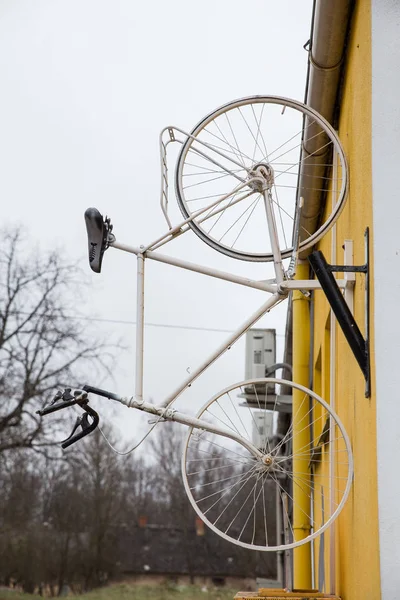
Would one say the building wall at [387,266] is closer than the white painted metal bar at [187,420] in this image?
Yes

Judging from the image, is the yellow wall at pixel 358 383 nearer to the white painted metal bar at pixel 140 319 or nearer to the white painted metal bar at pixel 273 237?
the white painted metal bar at pixel 273 237

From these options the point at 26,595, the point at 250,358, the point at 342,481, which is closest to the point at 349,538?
the point at 342,481

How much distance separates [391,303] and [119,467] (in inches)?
1852

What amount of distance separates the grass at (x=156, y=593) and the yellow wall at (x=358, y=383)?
127 feet

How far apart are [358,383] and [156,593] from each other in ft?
150

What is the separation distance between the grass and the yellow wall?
3861cm

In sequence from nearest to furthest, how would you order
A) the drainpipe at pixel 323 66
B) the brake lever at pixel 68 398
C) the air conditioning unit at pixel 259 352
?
the brake lever at pixel 68 398 < the drainpipe at pixel 323 66 < the air conditioning unit at pixel 259 352

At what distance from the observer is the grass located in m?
44.6

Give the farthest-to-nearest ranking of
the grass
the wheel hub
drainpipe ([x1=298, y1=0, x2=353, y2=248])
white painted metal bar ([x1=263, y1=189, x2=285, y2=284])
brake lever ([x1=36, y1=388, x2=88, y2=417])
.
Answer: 1. the grass
2. drainpipe ([x1=298, y1=0, x2=353, y2=248])
3. the wheel hub
4. white painted metal bar ([x1=263, y1=189, x2=285, y2=284])
5. brake lever ([x1=36, y1=388, x2=88, y2=417])

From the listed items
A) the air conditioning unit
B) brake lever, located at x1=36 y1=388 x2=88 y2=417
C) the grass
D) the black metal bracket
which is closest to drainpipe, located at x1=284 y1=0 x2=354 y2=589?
the black metal bracket

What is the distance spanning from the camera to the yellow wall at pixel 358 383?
167 inches

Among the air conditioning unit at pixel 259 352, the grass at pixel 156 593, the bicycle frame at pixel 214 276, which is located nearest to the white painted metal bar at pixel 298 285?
the bicycle frame at pixel 214 276

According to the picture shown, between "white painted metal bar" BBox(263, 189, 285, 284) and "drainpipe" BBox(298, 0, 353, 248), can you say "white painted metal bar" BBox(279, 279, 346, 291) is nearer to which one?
"white painted metal bar" BBox(263, 189, 285, 284)

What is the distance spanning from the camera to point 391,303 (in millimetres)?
4199
